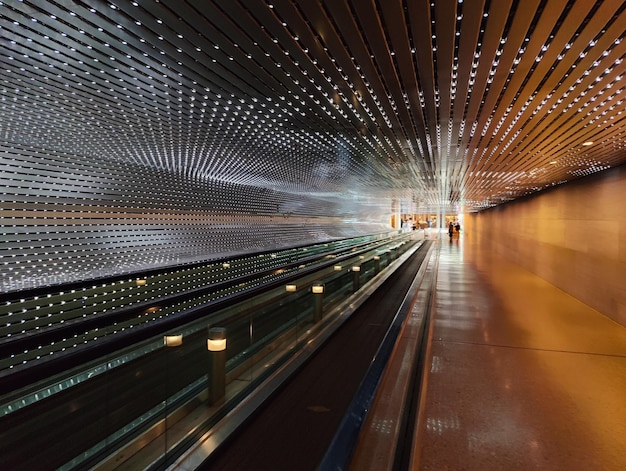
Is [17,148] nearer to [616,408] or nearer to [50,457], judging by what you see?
[50,457]

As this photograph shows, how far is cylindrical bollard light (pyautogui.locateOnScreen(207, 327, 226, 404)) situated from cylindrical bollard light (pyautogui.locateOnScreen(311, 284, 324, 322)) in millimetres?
2325

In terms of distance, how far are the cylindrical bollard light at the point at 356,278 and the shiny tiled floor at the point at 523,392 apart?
173cm

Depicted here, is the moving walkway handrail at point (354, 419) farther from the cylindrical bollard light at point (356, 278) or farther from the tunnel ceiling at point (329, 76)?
the cylindrical bollard light at point (356, 278)

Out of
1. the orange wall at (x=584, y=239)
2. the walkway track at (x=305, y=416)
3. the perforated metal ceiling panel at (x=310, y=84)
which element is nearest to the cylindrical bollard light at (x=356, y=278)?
the perforated metal ceiling panel at (x=310, y=84)

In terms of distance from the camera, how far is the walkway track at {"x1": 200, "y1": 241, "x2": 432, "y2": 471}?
2264 millimetres

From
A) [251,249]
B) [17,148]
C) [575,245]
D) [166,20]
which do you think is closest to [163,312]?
[17,148]

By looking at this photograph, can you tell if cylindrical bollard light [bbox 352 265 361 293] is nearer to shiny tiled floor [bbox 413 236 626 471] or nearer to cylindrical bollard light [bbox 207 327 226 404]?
shiny tiled floor [bbox 413 236 626 471]

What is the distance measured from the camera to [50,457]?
1.92 meters

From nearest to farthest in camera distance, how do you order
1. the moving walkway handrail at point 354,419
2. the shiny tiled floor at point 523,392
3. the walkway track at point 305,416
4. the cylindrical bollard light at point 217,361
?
the moving walkway handrail at point 354,419
the walkway track at point 305,416
the shiny tiled floor at point 523,392
the cylindrical bollard light at point 217,361

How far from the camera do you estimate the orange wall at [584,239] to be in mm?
6141

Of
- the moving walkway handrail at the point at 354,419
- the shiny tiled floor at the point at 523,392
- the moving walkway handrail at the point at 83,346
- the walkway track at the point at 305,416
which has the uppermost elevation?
the moving walkway handrail at the point at 83,346

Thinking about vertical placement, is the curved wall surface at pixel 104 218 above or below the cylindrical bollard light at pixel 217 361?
above

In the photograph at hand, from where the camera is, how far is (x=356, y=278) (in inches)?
302

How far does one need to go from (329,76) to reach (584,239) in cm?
682
